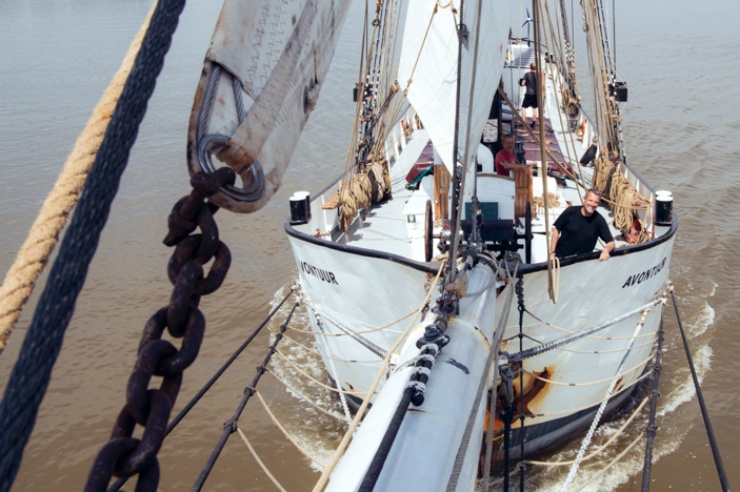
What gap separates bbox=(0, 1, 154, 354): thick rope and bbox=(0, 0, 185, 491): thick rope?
0.10 metres

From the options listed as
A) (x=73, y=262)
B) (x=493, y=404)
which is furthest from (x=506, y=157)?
(x=73, y=262)

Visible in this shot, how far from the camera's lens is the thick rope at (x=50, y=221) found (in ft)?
4.63

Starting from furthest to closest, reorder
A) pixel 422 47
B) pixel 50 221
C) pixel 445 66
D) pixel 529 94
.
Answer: pixel 529 94 < pixel 422 47 < pixel 445 66 < pixel 50 221

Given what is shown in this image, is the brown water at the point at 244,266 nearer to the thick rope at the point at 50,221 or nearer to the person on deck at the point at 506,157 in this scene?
the person on deck at the point at 506,157

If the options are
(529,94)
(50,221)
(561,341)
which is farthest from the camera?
(529,94)

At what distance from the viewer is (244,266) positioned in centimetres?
1317

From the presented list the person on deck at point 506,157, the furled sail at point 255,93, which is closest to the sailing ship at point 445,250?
the furled sail at point 255,93

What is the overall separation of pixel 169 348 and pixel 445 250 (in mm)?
4427

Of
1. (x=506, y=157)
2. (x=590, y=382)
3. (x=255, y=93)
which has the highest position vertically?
(x=255, y=93)

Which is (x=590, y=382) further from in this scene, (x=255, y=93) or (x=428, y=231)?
(x=255, y=93)

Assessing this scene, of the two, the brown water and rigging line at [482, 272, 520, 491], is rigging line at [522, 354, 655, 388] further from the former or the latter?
rigging line at [482, 272, 520, 491]

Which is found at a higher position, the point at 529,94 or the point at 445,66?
the point at 445,66

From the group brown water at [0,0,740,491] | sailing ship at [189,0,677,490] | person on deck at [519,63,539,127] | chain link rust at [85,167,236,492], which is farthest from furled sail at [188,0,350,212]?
person on deck at [519,63,539,127]

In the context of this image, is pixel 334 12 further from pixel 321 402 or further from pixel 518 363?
pixel 321 402
